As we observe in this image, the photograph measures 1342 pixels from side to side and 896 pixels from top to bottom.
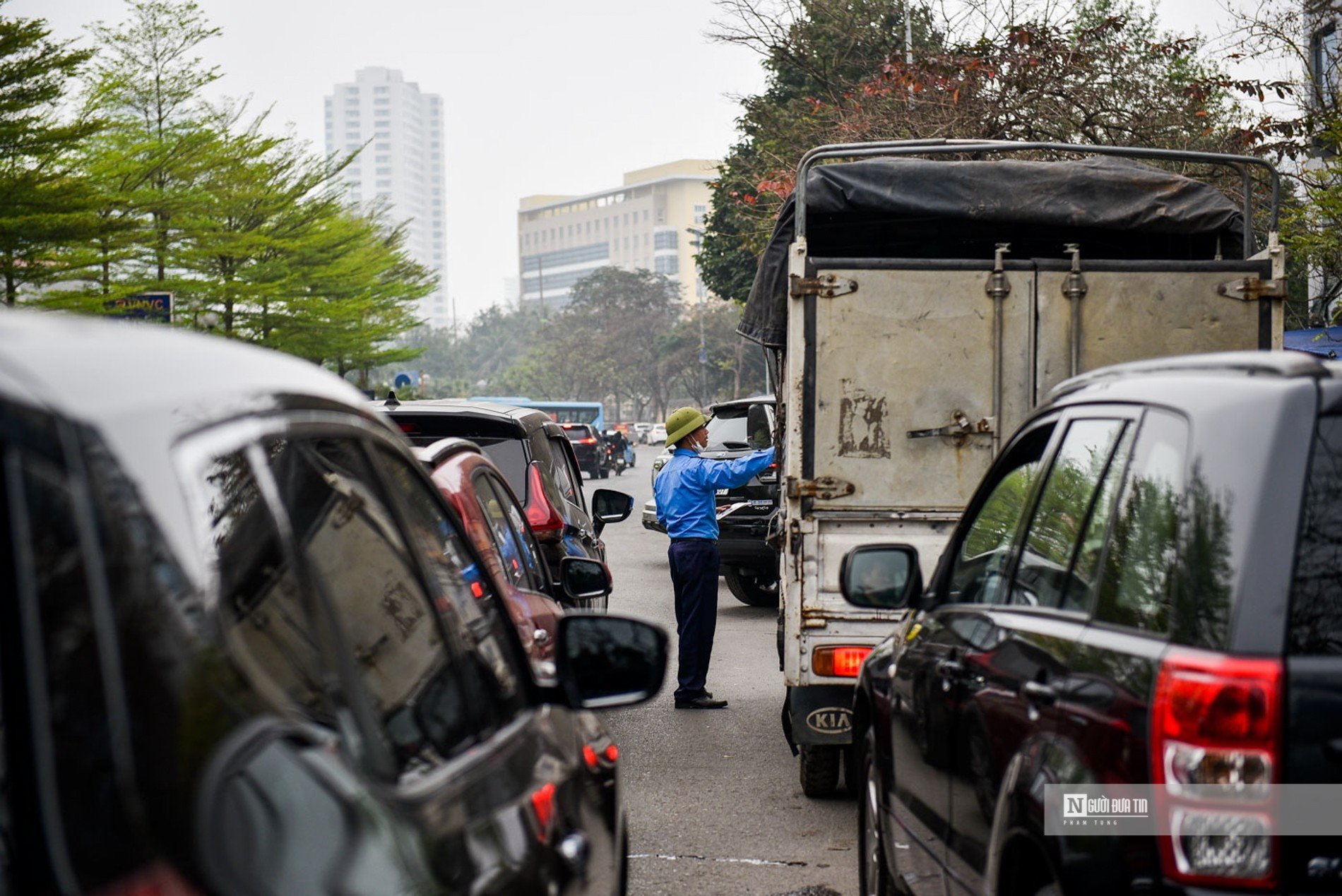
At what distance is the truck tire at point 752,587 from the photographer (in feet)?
47.2

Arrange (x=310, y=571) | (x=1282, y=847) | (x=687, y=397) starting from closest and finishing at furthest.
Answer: (x=310, y=571)
(x=1282, y=847)
(x=687, y=397)

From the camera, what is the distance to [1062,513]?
10.7 ft

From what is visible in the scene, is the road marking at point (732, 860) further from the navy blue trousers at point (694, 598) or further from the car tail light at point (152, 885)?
the car tail light at point (152, 885)

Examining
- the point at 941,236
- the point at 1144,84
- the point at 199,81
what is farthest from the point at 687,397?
the point at 941,236

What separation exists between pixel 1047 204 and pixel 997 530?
12.2 feet

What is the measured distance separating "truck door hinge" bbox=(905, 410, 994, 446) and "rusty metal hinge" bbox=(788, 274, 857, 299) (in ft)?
2.23

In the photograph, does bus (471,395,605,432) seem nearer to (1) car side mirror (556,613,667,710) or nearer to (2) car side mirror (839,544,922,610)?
(2) car side mirror (839,544,922,610)

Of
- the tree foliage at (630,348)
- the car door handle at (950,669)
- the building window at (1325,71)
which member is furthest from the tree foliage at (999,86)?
the tree foliage at (630,348)

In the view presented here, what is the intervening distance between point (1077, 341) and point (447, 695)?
488 cm

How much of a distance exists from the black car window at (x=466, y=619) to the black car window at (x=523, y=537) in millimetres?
3267

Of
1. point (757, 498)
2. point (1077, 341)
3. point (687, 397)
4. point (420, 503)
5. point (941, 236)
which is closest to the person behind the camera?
point (420, 503)

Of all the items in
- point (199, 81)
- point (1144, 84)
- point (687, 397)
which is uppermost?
point (199, 81)

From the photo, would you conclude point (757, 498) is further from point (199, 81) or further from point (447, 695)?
point (199, 81)

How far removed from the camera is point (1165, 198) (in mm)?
A: 7598
